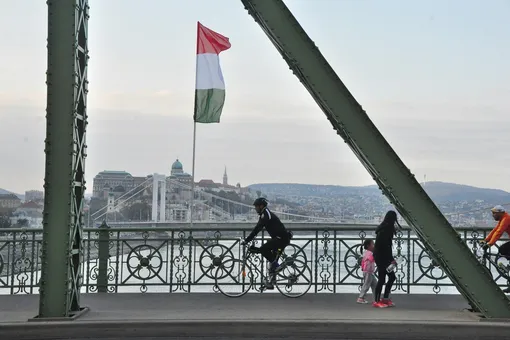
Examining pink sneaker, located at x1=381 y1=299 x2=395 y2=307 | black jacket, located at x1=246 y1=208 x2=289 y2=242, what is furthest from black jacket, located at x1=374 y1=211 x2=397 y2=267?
black jacket, located at x1=246 y1=208 x2=289 y2=242

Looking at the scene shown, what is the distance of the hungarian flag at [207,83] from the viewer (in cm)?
1465

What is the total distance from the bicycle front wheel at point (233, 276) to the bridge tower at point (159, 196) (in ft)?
22.3

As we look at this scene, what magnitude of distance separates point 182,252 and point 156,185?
7.72m

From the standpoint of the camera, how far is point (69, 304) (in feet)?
31.0

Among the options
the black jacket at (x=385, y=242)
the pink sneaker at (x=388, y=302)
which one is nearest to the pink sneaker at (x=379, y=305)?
the pink sneaker at (x=388, y=302)

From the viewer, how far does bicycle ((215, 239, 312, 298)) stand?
479 inches

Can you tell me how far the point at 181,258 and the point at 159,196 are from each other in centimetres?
779

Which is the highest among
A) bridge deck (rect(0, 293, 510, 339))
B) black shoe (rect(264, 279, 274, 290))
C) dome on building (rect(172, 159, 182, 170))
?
dome on building (rect(172, 159, 182, 170))

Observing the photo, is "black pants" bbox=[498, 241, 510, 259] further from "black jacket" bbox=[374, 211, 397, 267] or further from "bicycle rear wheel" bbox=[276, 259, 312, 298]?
"bicycle rear wheel" bbox=[276, 259, 312, 298]

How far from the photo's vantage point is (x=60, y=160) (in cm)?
926

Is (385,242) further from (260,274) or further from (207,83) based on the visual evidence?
(207,83)

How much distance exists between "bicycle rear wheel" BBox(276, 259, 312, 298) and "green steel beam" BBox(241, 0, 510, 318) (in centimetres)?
317

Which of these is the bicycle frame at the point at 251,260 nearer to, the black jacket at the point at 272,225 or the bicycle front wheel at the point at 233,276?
the bicycle front wheel at the point at 233,276

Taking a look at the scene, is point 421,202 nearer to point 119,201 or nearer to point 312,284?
point 312,284
